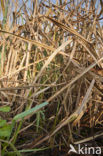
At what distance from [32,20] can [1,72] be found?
0.32 m

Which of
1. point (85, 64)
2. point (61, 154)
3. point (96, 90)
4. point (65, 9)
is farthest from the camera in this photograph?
point (65, 9)

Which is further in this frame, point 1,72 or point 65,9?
point 65,9

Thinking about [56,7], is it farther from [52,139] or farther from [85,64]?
[52,139]

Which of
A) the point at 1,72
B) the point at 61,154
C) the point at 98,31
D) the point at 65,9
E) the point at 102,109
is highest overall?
the point at 65,9

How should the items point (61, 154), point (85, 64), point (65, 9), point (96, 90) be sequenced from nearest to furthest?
point (61, 154), point (96, 90), point (85, 64), point (65, 9)

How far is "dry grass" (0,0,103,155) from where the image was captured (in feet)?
2.34

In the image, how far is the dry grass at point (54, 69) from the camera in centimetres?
71

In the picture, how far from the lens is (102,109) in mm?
782

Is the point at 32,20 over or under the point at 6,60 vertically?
over

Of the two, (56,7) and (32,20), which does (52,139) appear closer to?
(32,20)

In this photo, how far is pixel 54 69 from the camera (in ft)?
2.87

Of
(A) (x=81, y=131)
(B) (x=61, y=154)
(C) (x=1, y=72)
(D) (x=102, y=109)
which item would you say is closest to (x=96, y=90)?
(D) (x=102, y=109)

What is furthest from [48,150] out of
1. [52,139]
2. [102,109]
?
[102,109]

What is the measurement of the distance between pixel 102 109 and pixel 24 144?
0.38 metres
